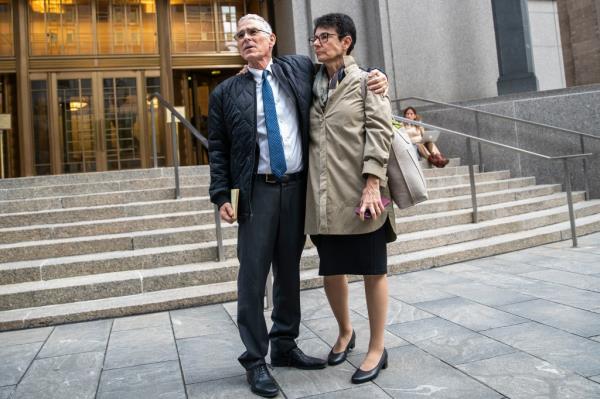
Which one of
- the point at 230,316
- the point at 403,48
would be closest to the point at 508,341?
the point at 230,316

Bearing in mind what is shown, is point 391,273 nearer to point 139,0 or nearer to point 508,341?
point 508,341

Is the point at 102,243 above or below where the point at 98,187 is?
below

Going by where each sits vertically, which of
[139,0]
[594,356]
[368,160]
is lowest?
[594,356]

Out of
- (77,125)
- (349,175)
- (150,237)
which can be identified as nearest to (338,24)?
(349,175)

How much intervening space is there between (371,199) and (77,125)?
10294 mm

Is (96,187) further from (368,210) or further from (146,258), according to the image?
(368,210)

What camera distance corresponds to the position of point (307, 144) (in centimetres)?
304

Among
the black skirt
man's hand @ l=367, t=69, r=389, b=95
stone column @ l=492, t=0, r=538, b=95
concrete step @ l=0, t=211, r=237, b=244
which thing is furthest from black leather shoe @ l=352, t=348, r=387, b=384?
stone column @ l=492, t=0, r=538, b=95

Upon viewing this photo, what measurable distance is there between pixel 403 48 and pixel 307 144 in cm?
986

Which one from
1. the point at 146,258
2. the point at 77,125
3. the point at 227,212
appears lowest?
the point at 146,258

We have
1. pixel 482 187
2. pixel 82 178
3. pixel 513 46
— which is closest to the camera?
pixel 82 178

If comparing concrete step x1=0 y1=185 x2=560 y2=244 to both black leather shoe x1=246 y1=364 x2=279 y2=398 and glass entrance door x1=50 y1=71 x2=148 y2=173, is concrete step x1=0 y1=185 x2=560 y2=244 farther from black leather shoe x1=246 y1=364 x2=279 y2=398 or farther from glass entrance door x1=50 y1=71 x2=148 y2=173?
glass entrance door x1=50 y1=71 x2=148 y2=173

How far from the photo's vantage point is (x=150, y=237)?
5.84 metres

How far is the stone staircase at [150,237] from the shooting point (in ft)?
15.9
